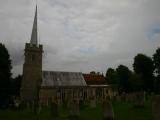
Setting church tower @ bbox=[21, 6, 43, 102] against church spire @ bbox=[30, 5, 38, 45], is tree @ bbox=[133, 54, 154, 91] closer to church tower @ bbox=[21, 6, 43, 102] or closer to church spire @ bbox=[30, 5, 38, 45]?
Result: church tower @ bbox=[21, 6, 43, 102]

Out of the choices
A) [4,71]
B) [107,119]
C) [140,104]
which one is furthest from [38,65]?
[107,119]

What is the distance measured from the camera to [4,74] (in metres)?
32.3

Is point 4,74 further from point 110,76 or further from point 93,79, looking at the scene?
point 110,76

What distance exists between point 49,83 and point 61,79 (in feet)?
11.5

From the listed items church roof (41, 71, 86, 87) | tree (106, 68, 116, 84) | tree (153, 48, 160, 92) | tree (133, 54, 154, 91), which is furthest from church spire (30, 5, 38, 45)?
tree (153, 48, 160, 92)

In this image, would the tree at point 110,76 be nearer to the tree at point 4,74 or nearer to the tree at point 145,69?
the tree at point 145,69

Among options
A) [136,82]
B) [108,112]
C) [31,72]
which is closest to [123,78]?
[136,82]

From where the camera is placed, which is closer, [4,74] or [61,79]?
[4,74]

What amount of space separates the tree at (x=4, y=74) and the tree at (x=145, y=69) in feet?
92.5

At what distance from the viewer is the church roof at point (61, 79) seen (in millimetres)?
52653

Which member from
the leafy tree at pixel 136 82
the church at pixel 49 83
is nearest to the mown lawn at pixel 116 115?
the church at pixel 49 83

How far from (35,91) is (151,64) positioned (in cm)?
2499

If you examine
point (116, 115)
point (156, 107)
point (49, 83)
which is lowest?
point (116, 115)

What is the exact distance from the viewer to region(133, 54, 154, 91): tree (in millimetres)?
51031
